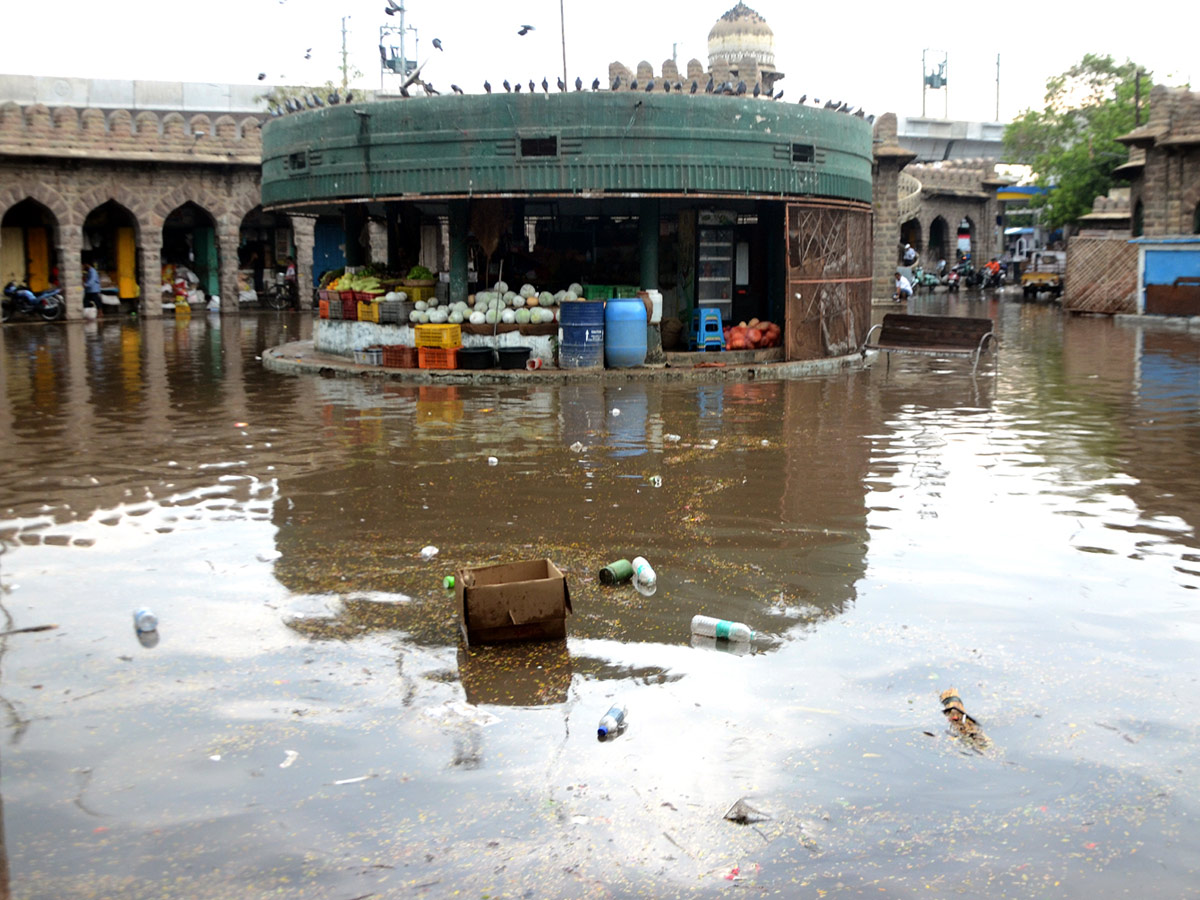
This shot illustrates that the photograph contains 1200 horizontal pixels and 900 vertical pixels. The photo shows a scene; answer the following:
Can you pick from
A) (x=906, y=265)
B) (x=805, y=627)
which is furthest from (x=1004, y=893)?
(x=906, y=265)

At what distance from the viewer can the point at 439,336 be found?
18188 mm

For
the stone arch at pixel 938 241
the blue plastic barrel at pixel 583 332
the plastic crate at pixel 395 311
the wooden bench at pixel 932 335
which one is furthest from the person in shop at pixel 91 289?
the stone arch at pixel 938 241

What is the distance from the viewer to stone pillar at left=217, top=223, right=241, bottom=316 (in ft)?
119

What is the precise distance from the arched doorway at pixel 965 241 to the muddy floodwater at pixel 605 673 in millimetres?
50494

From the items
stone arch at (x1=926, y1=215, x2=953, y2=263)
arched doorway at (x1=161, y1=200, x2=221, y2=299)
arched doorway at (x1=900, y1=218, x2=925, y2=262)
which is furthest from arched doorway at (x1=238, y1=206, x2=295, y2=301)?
stone arch at (x1=926, y1=215, x2=953, y2=263)

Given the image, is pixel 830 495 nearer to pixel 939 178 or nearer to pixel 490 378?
pixel 490 378

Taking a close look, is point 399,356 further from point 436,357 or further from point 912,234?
point 912,234

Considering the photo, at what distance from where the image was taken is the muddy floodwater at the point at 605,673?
12.8 ft

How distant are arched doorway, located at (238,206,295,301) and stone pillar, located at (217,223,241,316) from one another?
13.9 ft

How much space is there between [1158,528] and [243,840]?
21.6 feet

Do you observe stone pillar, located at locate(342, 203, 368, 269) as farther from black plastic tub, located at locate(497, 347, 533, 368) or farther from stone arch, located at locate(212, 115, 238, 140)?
stone arch, located at locate(212, 115, 238, 140)

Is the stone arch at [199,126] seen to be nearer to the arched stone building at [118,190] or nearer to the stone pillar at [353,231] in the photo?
the arched stone building at [118,190]

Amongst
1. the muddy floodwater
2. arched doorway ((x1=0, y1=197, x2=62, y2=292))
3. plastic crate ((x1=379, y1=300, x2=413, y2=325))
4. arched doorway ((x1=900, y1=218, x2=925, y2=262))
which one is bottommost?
the muddy floodwater

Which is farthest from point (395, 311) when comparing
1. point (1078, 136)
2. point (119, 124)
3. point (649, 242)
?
point (1078, 136)
